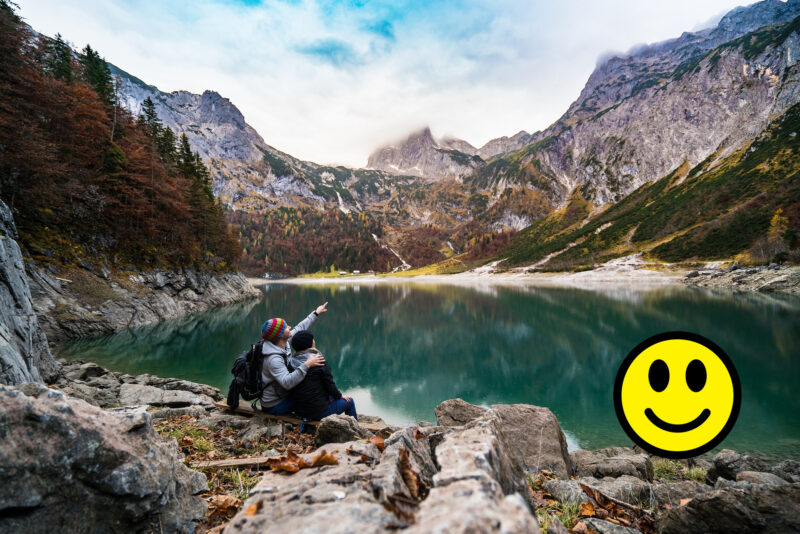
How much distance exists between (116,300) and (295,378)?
97.2 feet

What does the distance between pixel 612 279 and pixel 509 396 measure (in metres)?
91.9

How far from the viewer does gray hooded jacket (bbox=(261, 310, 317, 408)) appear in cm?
641

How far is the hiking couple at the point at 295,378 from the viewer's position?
6516 mm

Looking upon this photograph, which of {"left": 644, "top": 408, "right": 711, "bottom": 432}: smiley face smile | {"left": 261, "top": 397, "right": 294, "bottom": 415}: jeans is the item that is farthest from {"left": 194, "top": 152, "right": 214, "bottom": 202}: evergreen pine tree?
{"left": 644, "top": 408, "right": 711, "bottom": 432}: smiley face smile

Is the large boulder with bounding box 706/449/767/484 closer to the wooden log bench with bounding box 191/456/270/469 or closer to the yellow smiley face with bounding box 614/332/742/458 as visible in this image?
the yellow smiley face with bounding box 614/332/742/458

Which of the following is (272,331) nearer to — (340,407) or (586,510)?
(340,407)

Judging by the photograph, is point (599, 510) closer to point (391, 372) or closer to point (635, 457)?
point (635, 457)

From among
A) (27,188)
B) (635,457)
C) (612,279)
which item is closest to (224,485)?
(635,457)

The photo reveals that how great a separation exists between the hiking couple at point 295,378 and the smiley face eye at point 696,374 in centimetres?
566

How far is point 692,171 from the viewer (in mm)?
144625

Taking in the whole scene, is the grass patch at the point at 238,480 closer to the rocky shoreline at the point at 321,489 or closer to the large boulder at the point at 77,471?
the rocky shoreline at the point at 321,489

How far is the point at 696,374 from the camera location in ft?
9.93

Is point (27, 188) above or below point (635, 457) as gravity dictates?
above

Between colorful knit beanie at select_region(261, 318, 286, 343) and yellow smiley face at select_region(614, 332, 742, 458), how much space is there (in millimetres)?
6006
